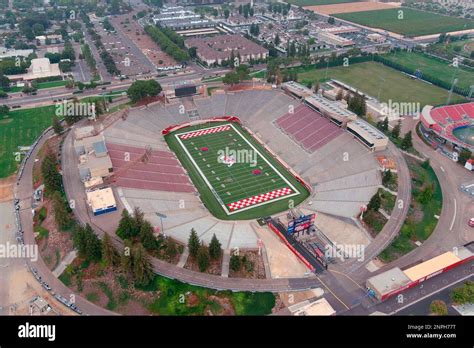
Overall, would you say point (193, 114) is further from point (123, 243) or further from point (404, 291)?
point (404, 291)

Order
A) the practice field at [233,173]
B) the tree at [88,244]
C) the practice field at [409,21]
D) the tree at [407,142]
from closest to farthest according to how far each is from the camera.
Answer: the tree at [88,244] < the practice field at [233,173] < the tree at [407,142] < the practice field at [409,21]

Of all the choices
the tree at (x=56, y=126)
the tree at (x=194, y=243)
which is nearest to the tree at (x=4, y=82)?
the tree at (x=56, y=126)

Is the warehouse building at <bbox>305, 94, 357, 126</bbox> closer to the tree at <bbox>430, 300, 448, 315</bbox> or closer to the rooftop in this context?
the tree at <bbox>430, 300, 448, 315</bbox>

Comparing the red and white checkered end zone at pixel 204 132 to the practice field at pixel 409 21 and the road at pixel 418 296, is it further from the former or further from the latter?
the practice field at pixel 409 21

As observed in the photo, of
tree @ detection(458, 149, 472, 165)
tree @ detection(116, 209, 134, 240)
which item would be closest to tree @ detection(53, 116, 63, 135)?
tree @ detection(116, 209, 134, 240)

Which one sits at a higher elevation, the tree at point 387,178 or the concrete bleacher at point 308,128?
the concrete bleacher at point 308,128

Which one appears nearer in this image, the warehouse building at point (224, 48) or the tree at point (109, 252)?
the tree at point (109, 252)
